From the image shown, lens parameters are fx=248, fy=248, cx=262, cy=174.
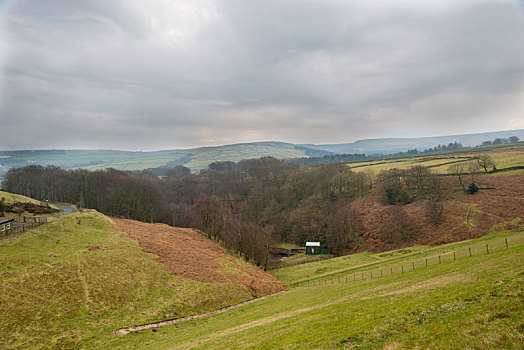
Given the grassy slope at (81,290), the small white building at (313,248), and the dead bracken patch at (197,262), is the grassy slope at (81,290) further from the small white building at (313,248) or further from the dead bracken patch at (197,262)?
the small white building at (313,248)

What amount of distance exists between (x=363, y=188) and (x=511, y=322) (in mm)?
89251

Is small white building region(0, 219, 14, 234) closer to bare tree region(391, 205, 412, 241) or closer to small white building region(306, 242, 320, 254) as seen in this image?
small white building region(306, 242, 320, 254)

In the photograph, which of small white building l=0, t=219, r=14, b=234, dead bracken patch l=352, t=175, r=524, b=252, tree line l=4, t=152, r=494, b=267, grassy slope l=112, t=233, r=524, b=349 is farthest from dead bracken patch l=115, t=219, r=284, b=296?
dead bracken patch l=352, t=175, r=524, b=252

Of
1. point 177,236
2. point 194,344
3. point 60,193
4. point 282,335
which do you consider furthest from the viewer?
point 60,193

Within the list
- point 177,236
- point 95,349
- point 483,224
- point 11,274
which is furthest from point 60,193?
point 483,224

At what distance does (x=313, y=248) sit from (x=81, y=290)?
59.9m

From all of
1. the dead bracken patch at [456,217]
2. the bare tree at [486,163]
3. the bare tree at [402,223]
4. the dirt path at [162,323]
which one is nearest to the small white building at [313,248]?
the dead bracken patch at [456,217]

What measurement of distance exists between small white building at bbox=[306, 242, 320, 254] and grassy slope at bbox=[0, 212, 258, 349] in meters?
42.7

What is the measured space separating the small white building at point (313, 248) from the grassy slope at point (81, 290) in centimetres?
4273

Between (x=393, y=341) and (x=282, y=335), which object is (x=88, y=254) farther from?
(x=393, y=341)

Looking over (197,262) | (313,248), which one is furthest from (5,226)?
(313,248)

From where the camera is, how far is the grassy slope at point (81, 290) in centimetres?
1908

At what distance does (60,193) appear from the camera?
90.0 m

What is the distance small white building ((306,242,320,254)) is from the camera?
237 ft
